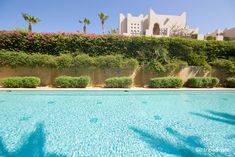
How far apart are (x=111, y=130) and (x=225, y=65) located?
14.6m

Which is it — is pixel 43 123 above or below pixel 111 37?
below

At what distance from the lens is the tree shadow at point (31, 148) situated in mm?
3524

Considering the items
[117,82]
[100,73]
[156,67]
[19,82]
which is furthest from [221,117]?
[19,82]

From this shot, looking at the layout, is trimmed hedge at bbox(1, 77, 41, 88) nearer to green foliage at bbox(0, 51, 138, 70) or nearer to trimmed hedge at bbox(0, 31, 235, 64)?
green foliage at bbox(0, 51, 138, 70)

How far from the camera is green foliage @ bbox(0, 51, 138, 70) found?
41.4ft

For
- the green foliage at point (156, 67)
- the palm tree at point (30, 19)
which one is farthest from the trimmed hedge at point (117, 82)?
the palm tree at point (30, 19)

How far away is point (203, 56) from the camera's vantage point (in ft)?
49.5

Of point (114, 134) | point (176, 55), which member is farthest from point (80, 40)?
point (114, 134)

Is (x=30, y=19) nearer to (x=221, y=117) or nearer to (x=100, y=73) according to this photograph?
(x=100, y=73)

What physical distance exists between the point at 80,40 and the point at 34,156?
1203 centimetres

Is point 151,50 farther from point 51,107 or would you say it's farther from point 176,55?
point 51,107

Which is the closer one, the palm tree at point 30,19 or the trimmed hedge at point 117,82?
the trimmed hedge at point 117,82

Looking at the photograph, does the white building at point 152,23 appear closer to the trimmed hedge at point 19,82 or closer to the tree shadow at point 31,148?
the trimmed hedge at point 19,82

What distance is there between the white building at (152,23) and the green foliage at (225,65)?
795 inches
